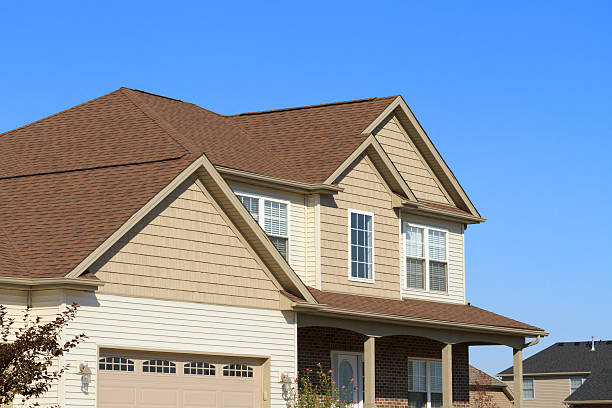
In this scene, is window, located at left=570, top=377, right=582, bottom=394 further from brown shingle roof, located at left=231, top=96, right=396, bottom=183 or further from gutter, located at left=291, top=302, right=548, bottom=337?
brown shingle roof, located at left=231, top=96, right=396, bottom=183

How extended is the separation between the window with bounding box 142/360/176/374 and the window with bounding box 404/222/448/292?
1043cm

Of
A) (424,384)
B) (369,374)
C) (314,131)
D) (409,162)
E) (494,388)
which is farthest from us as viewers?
(494,388)

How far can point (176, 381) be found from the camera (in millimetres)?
22641

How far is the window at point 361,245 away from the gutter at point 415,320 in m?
1.90

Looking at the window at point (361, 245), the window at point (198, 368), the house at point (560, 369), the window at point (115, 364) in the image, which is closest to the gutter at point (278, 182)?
the window at point (361, 245)

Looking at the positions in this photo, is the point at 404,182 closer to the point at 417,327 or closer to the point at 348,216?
the point at 348,216

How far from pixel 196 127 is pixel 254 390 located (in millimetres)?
8670

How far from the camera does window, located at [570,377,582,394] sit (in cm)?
7650

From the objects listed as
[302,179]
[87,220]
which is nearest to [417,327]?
[302,179]

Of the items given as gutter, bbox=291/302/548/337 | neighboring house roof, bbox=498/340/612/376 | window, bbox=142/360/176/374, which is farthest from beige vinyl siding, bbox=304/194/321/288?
neighboring house roof, bbox=498/340/612/376

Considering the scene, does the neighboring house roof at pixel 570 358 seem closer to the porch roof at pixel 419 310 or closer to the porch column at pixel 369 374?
the porch roof at pixel 419 310

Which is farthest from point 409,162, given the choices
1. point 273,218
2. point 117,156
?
Result: point 117,156

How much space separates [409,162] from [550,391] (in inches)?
1938

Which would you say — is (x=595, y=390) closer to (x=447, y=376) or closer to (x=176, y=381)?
(x=447, y=376)
